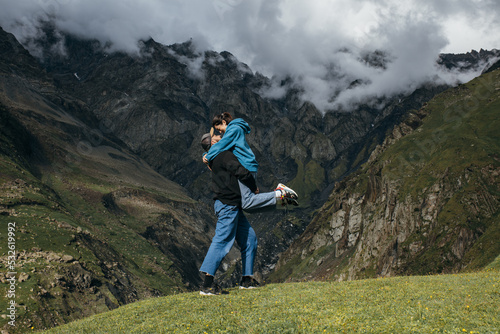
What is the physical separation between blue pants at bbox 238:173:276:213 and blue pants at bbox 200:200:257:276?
42cm

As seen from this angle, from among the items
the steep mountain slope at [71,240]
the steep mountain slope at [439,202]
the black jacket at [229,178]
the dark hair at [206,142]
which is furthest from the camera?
the steep mountain slope at [439,202]

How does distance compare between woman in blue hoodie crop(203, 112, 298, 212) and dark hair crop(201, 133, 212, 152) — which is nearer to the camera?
woman in blue hoodie crop(203, 112, 298, 212)

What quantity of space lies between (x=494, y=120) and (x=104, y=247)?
15659 centimetres

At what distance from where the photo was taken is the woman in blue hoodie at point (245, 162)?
11.0m

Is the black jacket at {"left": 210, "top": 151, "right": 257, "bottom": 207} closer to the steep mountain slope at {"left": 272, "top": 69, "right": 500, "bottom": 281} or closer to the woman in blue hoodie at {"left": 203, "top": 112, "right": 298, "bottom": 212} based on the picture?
the woman in blue hoodie at {"left": 203, "top": 112, "right": 298, "bottom": 212}

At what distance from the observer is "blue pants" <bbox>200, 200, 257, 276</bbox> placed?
35.9 ft

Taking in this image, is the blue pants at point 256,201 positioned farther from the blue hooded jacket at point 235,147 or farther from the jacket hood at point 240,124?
the jacket hood at point 240,124

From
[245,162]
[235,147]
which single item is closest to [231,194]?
[245,162]

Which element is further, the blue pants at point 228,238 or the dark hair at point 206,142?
the dark hair at point 206,142

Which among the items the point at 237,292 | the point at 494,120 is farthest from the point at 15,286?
the point at 494,120

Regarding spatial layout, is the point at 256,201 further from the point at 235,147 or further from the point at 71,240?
the point at 71,240

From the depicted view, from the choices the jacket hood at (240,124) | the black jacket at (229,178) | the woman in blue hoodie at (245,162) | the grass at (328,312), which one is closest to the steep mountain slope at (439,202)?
the grass at (328,312)

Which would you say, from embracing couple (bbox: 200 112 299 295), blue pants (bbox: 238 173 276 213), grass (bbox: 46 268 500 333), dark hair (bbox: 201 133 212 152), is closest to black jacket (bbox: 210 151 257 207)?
embracing couple (bbox: 200 112 299 295)

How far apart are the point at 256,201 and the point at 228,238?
1597 mm
